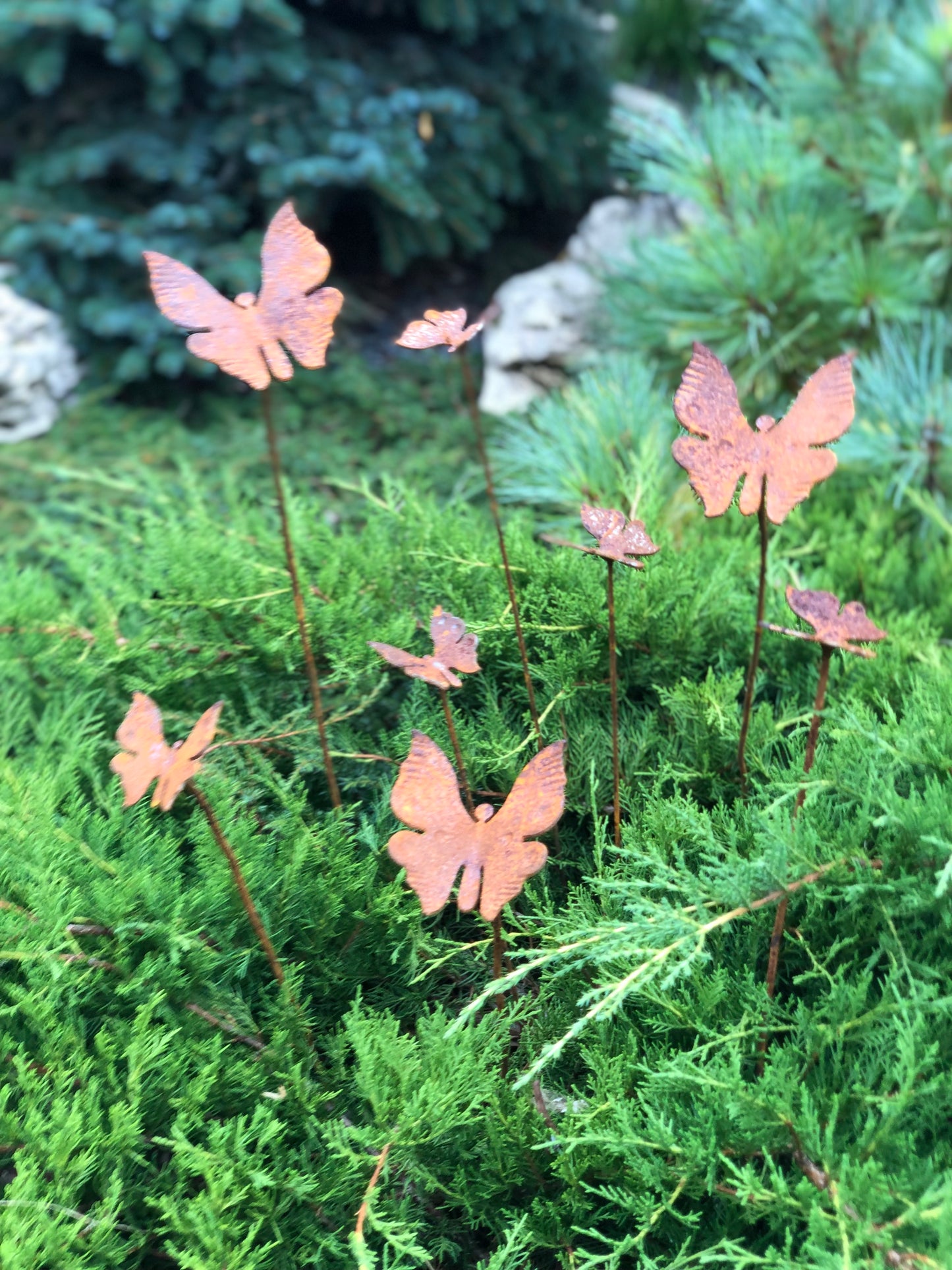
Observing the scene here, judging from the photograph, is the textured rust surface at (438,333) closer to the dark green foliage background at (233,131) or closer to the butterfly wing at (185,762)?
the butterfly wing at (185,762)

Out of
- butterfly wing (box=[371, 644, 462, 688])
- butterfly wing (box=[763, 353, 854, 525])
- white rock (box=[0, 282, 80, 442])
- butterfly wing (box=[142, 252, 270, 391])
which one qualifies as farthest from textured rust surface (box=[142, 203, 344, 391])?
white rock (box=[0, 282, 80, 442])

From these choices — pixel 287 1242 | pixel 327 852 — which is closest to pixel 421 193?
pixel 327 852

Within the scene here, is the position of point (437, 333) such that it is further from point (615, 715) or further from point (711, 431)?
point (615, 715)

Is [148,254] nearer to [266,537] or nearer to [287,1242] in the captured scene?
[266,537]

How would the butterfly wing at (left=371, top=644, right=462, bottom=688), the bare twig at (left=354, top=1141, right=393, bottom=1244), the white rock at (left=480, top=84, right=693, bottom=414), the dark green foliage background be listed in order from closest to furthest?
1. the bare twig at (left=354, top=1141, right=393, bottom=1244)
2. the butterfly wing at (left=371, top=644, right=462, bottom=688)
3. the dark green foliage background
4. the white rock at (left=480, top=84, right=693, bottom=414)

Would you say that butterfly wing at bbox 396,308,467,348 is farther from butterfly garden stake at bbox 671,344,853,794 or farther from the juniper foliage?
the juniper foliage

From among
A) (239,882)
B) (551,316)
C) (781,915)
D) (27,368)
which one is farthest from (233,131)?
(781,915)

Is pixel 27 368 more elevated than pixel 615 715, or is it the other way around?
pixel 615 715

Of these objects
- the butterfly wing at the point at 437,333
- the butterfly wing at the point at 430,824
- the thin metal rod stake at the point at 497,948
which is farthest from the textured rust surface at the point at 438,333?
the thin metal rod stake at the point at 497,948
